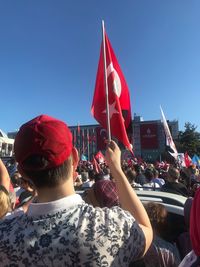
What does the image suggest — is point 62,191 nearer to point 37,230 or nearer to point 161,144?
point 37,230

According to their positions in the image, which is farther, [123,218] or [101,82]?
[101,82]

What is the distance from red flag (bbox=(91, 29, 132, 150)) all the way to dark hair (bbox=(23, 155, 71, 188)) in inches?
107

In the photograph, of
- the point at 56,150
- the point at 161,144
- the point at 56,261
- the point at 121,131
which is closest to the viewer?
the point at 56,261

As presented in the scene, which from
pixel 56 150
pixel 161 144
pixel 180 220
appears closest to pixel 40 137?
pixel 56 150

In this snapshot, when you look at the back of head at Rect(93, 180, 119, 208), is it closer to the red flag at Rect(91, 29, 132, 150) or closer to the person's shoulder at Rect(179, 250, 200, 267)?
the red flag at Rect(91, 29, 132, 150)

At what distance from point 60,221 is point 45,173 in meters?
0.24

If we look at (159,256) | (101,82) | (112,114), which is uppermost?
(101,82)

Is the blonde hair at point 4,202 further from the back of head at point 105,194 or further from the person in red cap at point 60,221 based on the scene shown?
the person in red cap at point 60,221

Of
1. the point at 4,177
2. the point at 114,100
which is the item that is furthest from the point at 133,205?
the point at 114,100

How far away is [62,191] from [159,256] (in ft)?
4.61

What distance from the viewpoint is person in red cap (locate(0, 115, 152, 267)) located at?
1468mm

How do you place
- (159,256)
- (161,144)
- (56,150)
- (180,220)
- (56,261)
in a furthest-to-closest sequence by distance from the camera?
(161,144) < (180,220) < (159,256) < (56,150) < (56,261)

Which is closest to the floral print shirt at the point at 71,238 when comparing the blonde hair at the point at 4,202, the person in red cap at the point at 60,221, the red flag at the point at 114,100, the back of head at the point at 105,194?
the person in red cap at the point at 60,221

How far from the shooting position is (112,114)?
4.53 meters
